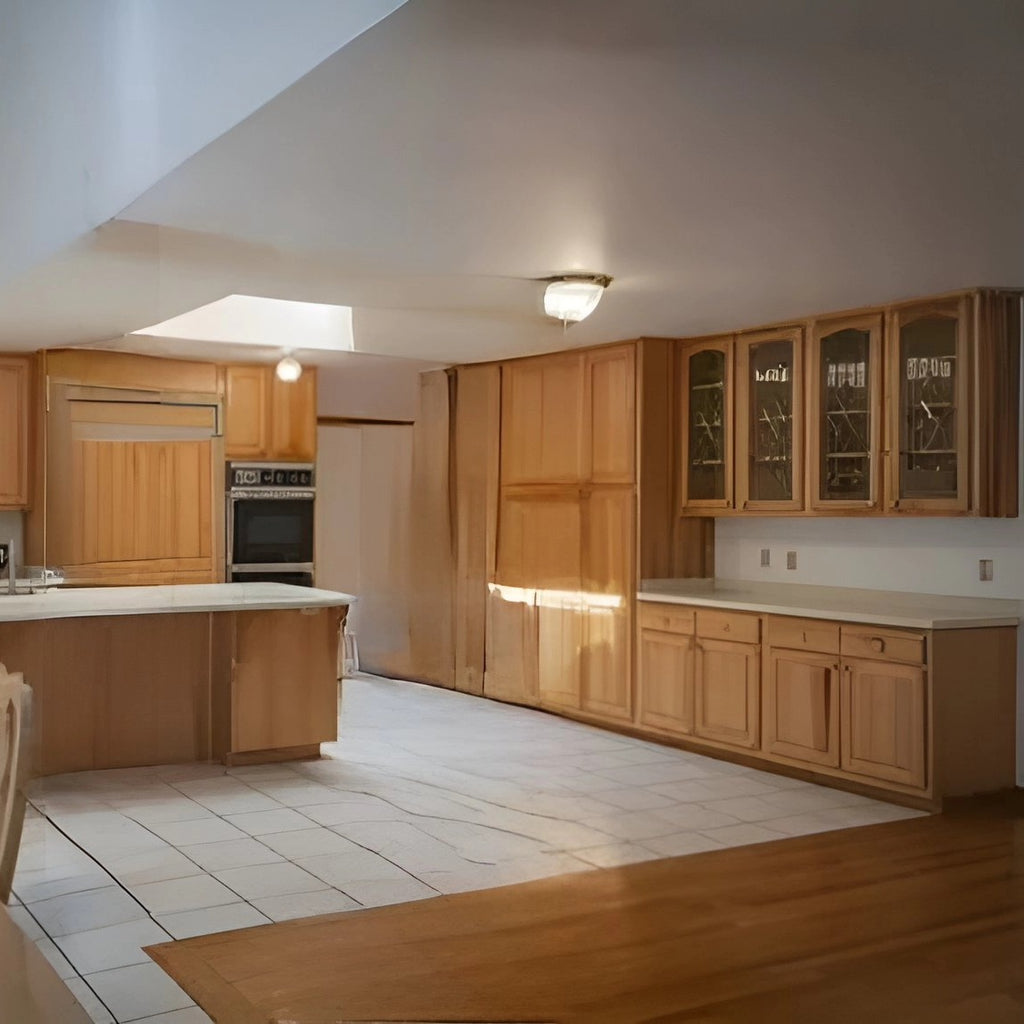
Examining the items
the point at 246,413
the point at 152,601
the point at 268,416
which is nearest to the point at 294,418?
the point at 268,416

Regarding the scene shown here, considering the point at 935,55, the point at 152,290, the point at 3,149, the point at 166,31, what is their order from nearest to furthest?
the point at 935,55 → the point at 166,31 → the point at 3,149 → the point at 152,290

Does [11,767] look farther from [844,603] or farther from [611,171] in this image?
[844,603]

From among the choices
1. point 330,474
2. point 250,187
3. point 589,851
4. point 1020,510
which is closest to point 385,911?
point 589,851

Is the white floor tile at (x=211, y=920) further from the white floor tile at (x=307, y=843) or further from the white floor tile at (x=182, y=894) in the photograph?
the white floor tile at (x=307, y=843)

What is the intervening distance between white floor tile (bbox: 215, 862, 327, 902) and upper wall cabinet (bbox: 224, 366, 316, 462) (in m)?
3.98

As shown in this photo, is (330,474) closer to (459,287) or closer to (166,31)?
(459,287)

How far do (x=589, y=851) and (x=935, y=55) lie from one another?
2955 mm

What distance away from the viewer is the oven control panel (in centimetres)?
760

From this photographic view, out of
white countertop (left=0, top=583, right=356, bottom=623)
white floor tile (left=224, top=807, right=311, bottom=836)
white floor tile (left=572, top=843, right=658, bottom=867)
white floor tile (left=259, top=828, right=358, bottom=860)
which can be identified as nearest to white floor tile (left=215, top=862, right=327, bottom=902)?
white floor tile (left=259, top=828, right=358, bottom=860)

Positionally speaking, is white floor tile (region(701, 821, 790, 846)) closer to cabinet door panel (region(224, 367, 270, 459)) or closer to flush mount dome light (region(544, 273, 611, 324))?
flush mount dome light (region(544, 273, 611, 324))

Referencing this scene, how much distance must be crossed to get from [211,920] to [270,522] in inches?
170

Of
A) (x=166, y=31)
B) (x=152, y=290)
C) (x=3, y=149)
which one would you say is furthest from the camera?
(x=152, y=290)

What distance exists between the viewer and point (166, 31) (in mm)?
3443

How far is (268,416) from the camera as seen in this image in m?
7.75
